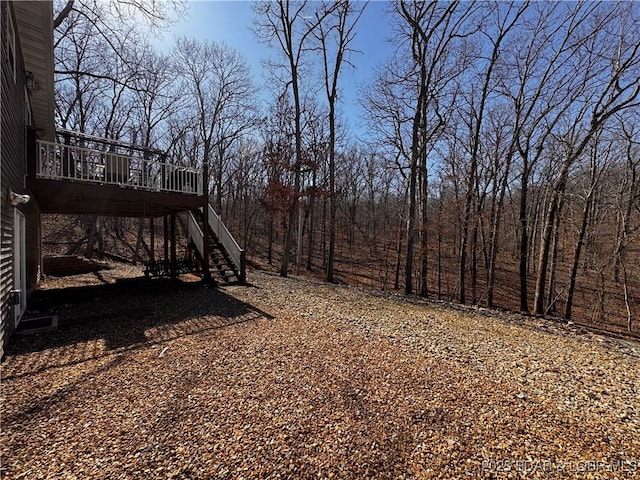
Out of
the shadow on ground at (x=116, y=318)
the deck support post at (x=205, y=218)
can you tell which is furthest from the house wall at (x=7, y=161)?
the deck support post at (x=205, y=218)

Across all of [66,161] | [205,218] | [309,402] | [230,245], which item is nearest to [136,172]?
[66,161]

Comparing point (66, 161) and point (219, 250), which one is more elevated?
point (66, 161)

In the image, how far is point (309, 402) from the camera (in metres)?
2.84

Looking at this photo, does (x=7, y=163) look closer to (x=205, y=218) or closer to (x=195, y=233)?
(x=205, y=218)

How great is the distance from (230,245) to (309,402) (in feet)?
24.3

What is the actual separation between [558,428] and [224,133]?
19616 mm

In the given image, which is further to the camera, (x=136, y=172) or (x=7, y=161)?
(x=136, y=172)

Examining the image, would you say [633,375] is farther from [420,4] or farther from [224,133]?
[224,133]

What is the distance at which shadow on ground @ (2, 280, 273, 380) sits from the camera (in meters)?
3.76

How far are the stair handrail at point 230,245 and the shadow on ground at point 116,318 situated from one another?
44.2 inches

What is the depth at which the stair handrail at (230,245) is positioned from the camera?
8688 millimetres

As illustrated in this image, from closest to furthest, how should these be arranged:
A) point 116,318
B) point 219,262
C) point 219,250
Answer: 1. point 116,318
2. point 219,262
3. point 219,250

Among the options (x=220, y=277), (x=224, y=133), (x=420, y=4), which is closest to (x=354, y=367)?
(x=220, y=277)

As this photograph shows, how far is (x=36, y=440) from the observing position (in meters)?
2.24
